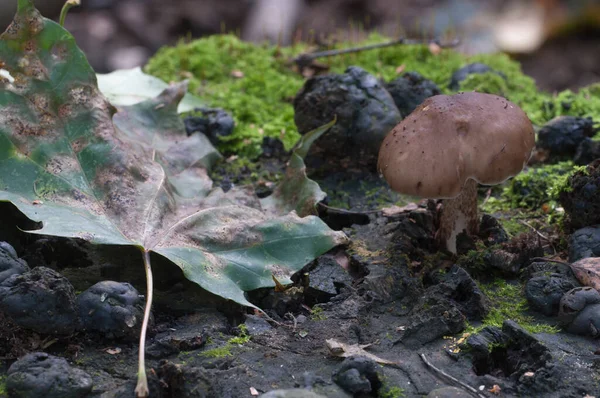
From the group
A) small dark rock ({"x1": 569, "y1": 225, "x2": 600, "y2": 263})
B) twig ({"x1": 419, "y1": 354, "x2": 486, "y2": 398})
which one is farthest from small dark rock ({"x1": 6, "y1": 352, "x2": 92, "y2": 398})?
small dark rock ({"x1": 569, "y1": 225, "x2": 600, "y2": 263})

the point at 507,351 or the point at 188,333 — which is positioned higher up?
the point at 507,351

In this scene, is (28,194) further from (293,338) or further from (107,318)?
(293,338)

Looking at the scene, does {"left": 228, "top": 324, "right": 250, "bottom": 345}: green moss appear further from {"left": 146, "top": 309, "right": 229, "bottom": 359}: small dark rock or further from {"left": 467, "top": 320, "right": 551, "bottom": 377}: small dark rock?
{"left": 467, "top": 320, "right": 551, "bottom": 377}: small dark rock

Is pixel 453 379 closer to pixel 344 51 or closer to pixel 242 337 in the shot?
pixel 242 337

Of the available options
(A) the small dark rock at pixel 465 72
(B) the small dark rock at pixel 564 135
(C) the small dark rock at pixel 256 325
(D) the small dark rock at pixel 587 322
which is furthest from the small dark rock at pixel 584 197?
(A) the small dark rock at pixel 465 72

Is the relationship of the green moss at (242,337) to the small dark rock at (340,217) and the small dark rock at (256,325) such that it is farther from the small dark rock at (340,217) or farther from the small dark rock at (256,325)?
the small dark rock at (340,217)

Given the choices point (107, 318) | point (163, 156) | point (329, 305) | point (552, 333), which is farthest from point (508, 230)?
point (107, 318)

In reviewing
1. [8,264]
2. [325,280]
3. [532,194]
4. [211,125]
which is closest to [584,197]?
[532,194]
